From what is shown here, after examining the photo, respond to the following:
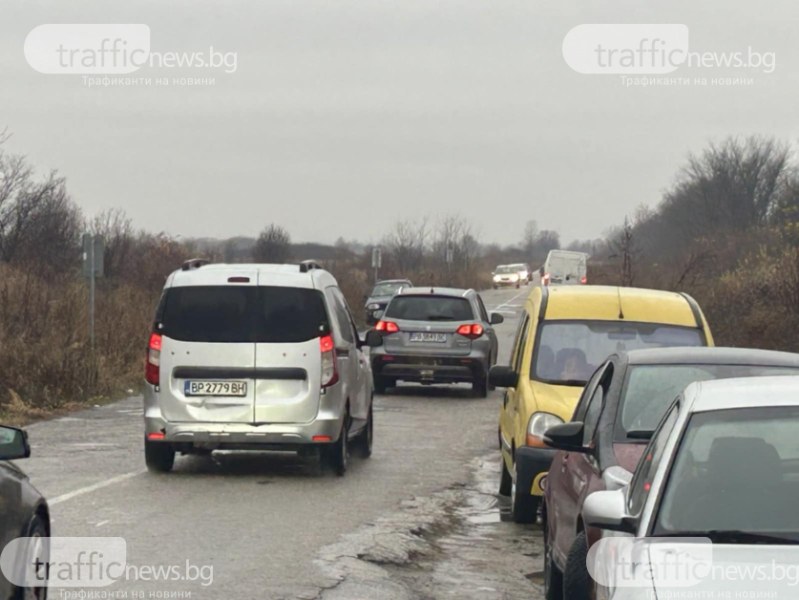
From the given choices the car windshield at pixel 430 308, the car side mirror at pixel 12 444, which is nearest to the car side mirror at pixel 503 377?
the car side mirror at pixel 12 444

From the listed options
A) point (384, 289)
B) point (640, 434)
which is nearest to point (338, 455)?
point (640, 434)

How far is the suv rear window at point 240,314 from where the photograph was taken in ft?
47.0

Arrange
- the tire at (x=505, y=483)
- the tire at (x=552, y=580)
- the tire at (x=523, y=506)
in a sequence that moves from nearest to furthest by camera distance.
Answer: the tire at (x=552, y=580)
the tire at (x=523, y=506)
the tire at (x=505, y=483)

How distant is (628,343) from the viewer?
41.1ft

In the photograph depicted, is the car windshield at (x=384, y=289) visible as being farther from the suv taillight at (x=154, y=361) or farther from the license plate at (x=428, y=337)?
the suv taillight at (x=154, y=361)

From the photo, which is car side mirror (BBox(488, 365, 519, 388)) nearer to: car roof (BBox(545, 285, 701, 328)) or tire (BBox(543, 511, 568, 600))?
car roof (BBox(545, 285, 701, 328))

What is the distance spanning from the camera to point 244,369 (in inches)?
558

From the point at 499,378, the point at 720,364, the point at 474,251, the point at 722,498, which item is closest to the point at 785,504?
the point at 722,498

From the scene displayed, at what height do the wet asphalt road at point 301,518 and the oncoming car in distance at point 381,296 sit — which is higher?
the oncoming car in distance at point 381,296

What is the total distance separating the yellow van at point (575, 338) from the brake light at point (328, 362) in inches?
71.9

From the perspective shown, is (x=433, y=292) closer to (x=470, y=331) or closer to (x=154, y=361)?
(x=470, y=331)

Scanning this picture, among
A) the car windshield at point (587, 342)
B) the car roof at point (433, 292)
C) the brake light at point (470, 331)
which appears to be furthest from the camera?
the car roof at point (433, 292)

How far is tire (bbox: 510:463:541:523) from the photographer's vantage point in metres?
11.4

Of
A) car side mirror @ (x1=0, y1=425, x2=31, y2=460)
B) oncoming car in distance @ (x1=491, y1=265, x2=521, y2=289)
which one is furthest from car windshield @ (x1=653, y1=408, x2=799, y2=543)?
oncoming car in distance @ (x1=491, y1=265, x2=521, y2=289)
